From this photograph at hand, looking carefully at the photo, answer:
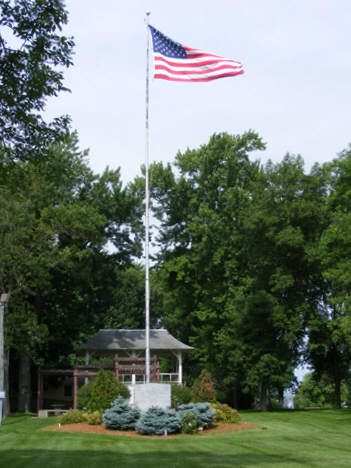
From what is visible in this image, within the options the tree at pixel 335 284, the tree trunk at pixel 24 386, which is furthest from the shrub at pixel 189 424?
the tree trunk at pixel 24 386

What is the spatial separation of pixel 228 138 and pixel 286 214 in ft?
33.7

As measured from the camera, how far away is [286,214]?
32594 millimetres

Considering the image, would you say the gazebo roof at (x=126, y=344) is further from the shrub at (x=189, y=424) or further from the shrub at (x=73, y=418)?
the shrub at (x=189, y=424)

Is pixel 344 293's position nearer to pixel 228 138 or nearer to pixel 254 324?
pixel 254 324

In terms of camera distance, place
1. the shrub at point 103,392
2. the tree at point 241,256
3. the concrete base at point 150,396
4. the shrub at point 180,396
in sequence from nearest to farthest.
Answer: the concrete base at point 150,396, the shrub at point 103,392, the shrub at point 180,396, the tree at point 241,256

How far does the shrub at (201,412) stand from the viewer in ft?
62.4

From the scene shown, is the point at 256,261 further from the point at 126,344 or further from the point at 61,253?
the point at 61,253

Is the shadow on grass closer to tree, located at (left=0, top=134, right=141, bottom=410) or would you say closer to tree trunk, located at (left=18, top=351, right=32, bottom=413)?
tree, located at (left=0, top=134, right=141, bottom=410)

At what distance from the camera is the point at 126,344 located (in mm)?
34906

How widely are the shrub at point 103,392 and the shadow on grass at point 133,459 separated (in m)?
8.43

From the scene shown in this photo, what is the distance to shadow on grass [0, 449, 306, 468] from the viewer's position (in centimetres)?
1105

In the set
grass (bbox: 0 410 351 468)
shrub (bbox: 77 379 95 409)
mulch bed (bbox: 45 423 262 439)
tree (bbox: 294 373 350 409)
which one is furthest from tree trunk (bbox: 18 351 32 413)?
tree (bbox: 294 373 350 409)

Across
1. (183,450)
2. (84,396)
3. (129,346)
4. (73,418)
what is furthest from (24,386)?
(183,450)

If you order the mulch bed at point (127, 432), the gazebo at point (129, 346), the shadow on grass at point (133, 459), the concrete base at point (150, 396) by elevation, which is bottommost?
the mulch bed at point (127, 432)
